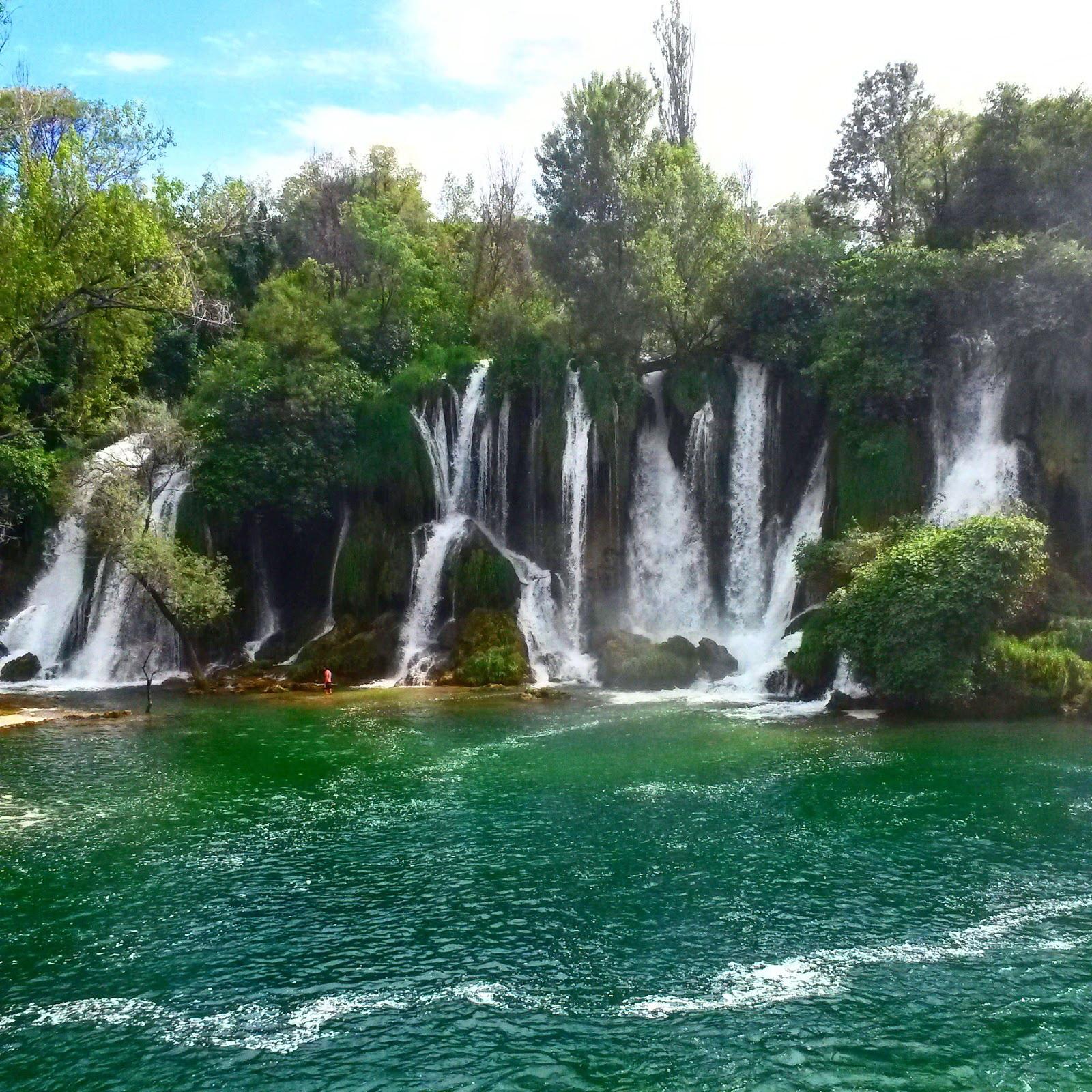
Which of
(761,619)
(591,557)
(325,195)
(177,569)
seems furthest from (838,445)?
(325,195)

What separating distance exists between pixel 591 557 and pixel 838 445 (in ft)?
30.4

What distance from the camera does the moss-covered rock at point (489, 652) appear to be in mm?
34656

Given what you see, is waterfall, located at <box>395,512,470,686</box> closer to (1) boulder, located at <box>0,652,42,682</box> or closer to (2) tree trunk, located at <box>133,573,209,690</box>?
(2) tree trunk, located at <box>133,573,209,690</box>

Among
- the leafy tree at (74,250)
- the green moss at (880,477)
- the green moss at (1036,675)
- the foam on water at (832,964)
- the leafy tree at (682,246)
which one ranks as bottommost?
the foam on water at (832,964)

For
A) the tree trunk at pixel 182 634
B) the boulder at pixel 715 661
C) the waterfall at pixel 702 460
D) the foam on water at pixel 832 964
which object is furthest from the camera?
the waterfall at pixel 702 460

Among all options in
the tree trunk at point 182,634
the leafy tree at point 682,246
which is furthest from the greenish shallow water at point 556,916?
the leafy tree at point 682,246

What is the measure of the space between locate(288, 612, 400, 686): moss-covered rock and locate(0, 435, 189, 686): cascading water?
5.72 metres

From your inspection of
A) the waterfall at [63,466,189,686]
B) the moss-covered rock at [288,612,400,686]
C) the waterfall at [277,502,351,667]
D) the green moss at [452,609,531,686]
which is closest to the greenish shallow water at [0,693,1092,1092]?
the green moss at [452,609,531,686]

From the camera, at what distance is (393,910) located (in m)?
15.5

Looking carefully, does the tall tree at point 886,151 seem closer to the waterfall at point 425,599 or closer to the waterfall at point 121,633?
the waterfall at point 425,599

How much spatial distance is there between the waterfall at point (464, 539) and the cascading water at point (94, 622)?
9.16 meters

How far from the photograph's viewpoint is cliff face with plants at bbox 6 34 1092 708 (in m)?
30.4

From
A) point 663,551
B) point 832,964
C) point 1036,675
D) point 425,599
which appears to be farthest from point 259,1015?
point 663,551

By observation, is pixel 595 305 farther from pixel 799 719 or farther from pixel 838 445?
pixel 799 719
